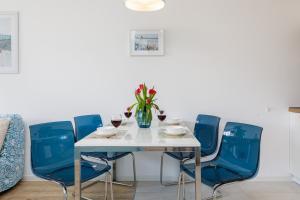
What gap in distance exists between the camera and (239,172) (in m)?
1.86

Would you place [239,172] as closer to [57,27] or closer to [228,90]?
[228,90]

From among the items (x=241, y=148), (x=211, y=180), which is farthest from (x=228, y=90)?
(x=211, y=180)

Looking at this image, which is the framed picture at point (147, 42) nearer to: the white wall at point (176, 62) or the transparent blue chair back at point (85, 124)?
the white wall at point (176, 62)

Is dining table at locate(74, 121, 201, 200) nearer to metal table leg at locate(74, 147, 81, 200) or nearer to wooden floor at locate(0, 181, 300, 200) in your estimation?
metal table leg at locate(74, 147, 81, 200)

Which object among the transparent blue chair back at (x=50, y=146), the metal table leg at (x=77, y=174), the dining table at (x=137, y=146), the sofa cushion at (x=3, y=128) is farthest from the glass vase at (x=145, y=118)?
the sofa cushion at (x=3, y=128)

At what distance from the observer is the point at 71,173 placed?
189 cm

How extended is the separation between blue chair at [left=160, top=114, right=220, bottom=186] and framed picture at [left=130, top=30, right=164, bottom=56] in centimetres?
98

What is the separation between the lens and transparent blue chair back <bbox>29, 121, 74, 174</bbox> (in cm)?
187

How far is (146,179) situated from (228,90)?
1.53 metres

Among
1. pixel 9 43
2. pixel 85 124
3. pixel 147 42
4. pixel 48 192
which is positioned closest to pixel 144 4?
pixel 147 42

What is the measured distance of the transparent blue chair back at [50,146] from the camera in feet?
6.13

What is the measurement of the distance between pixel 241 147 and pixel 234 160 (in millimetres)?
135

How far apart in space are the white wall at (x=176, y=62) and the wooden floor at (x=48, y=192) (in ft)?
1.02

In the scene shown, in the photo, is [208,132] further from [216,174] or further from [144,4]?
[144,4]
